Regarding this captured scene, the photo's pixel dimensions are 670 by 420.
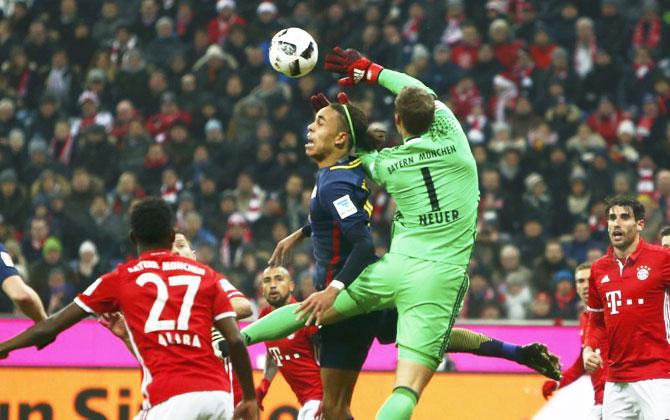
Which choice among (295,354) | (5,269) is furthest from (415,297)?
(295,354)

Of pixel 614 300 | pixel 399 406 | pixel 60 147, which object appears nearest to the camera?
pixel 399 406

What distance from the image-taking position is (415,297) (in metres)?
7.09

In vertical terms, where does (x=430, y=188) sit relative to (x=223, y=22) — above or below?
above

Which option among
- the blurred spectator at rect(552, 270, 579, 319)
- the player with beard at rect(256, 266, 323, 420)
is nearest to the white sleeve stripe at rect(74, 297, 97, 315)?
the player with beard at rect(256, 266, 323, 420)

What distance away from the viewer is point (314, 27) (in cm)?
1719

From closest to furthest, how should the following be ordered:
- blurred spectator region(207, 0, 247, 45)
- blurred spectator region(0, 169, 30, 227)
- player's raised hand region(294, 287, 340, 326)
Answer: player's raised hand region(294, 287, 340, 326)
blurred spectator region(0, 169, 30, 227)
blurred spectator region(207, 0, 247, 45)

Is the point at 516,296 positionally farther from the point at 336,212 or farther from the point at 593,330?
the point at 336,212

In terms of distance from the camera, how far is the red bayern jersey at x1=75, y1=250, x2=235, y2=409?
6.00 metres

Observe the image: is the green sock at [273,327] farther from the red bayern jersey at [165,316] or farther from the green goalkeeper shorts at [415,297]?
the red bayern jersey at [165,316]

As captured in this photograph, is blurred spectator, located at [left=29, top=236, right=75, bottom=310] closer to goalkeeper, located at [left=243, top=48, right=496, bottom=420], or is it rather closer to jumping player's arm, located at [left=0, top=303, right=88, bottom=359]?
goalkeeper, located at [left=243, top=48, right=496, bottom=420]

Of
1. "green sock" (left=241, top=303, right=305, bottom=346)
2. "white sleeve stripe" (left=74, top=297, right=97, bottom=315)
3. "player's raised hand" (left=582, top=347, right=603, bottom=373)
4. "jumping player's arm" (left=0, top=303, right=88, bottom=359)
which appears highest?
"white sleeve stripe" (left=74, top=297, right=97, bottom=315)

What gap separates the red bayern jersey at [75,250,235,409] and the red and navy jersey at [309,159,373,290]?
1.31m

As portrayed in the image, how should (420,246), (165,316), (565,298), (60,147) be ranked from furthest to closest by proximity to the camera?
(60,147), (565,298), (420,246), (165,316)

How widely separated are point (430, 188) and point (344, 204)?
→ 0.48 metres
